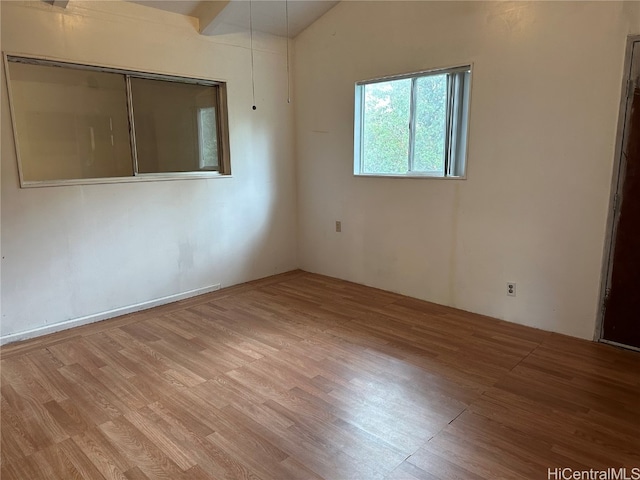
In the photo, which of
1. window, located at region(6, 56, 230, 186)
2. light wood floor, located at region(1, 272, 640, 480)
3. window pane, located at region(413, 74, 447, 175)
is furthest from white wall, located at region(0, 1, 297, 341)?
window pane, located at region(413, 74, 447, 175)

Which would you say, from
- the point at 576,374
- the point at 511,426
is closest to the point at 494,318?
the point at 576,374

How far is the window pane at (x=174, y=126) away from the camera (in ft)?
12.2

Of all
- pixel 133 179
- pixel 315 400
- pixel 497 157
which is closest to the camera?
pixel 315 400

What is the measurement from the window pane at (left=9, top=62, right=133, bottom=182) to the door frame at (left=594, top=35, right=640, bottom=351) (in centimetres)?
379

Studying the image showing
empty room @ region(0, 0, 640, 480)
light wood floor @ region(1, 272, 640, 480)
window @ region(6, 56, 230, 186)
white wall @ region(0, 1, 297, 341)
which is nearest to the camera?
light wood floor @ region(1, 272, 640, 480)

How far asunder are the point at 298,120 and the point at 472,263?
252 centimetres

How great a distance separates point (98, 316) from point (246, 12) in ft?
9.94

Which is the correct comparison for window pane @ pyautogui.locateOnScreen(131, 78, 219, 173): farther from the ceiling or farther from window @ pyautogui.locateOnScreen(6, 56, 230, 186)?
the ceiling

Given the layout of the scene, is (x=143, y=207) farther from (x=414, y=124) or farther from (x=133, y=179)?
(x=414, y=124)

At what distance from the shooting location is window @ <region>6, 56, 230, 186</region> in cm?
320

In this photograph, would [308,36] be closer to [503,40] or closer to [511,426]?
[503,40]

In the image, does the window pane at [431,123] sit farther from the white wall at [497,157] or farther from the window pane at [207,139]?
the window pane at [207,139]

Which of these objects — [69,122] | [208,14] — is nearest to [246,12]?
[208,14]

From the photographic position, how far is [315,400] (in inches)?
91.1
